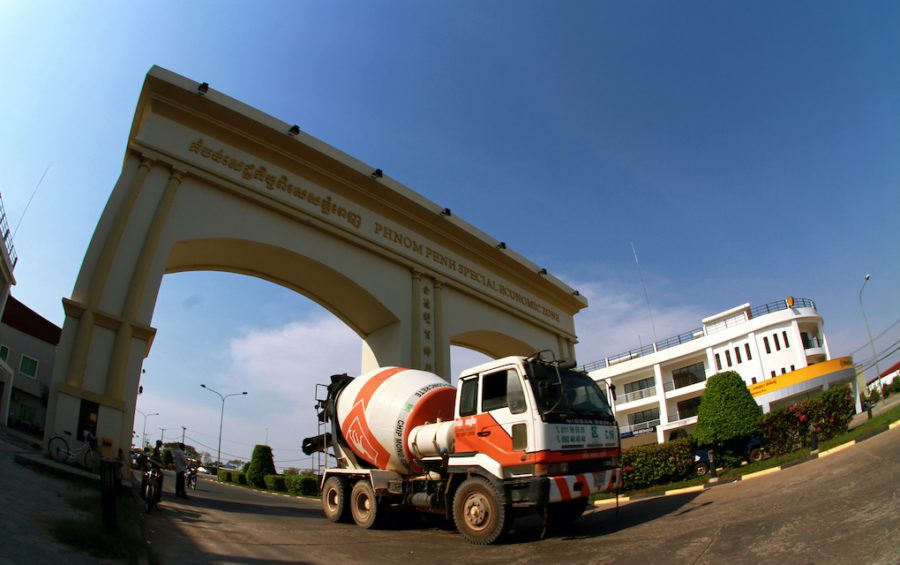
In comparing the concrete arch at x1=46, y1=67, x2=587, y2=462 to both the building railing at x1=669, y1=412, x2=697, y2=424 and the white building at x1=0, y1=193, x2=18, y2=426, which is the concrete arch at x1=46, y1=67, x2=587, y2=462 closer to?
the white building at x1=0, y1=193, x2=18, y2=426

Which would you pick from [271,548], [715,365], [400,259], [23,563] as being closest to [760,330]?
[715,365]

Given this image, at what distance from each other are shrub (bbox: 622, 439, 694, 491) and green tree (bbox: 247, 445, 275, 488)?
1901cm

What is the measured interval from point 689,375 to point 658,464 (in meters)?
30.7

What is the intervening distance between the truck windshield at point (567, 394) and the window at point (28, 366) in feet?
111

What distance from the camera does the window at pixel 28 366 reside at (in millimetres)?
28417

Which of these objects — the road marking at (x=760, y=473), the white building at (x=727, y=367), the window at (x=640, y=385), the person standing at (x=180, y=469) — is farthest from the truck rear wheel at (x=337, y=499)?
the window at (x=640, y=385)

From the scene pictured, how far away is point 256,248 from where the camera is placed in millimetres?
12320

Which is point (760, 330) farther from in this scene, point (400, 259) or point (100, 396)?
point (100, 396)

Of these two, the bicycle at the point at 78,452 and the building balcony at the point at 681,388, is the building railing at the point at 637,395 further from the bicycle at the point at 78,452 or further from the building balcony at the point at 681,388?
the bicycle at the point at 78,452

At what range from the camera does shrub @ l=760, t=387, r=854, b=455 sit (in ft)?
44.5

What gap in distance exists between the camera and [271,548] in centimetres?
580

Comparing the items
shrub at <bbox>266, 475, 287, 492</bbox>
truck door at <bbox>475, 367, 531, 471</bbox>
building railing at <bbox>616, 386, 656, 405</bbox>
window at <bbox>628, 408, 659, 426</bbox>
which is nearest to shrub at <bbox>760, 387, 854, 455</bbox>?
truck door at <bbox>475, 367, 531, 471</bbox>

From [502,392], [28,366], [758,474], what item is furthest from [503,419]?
[28,366]

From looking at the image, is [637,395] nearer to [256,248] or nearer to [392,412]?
[256,248]
